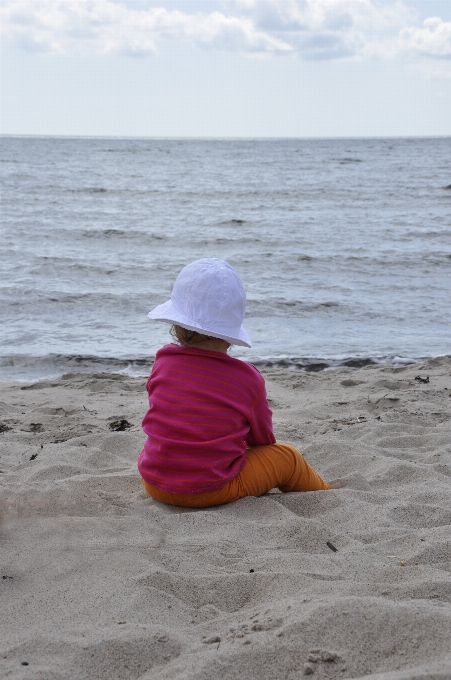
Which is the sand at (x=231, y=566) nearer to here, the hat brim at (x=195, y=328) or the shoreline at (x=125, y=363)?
the hat brim at (x=195, y=328)

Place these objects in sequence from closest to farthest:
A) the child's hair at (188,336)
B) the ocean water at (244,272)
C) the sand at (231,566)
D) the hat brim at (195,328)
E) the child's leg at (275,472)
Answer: the sand at (231,566), the hat brim at (195,328), the child's hair at (188,336), the child's leg at (275,472), the ocean water at (244,272)

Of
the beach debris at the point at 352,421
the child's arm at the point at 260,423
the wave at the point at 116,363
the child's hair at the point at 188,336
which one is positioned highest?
the child's hair at the point at 188,336

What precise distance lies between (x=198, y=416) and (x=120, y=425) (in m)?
1.56

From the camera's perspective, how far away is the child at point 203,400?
2820 mm

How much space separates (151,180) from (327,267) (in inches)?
823

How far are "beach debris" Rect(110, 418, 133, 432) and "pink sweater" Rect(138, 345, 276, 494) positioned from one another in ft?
4.34

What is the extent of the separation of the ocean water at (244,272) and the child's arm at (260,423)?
3.09m

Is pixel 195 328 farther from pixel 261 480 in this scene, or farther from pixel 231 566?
pixel 231 566

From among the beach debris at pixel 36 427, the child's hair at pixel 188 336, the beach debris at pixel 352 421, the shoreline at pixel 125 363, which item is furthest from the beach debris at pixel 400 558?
the shoreline at pixel 125 363

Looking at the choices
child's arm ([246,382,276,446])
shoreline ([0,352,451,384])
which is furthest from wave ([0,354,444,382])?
child's arm ([246,382,276,446])

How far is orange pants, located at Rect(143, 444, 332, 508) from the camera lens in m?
2.98

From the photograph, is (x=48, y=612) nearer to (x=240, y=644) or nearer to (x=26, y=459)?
(x=240, y=644)

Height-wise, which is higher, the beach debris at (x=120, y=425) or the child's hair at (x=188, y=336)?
the child's hair at (x=188, y=336)

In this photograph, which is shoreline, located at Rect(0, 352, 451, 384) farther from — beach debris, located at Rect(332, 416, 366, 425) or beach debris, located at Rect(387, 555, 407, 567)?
beach debris, located at Rect(387, 555, 407, 567)
